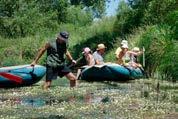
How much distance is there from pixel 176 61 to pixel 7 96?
5079 millimetres

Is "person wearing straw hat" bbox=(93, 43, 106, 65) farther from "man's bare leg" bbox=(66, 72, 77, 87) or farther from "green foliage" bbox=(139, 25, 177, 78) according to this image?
"man's bare leg" bbox=(66, 72, 77, 87)

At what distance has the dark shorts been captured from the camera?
17125mm

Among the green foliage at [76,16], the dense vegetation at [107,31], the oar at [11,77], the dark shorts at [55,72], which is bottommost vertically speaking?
the oar at [11,77]

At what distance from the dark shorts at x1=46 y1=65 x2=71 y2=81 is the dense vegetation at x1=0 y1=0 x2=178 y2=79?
9.91ft

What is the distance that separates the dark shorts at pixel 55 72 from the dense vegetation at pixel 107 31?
3.02 m

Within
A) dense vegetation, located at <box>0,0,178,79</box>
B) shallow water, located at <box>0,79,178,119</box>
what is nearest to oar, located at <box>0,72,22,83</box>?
shallow water, located at <box>0,79,178,119</box>

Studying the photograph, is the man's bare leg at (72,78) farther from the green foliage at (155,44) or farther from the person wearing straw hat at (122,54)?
the person wearing straw hat at (122,54)

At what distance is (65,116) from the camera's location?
36.8 feet

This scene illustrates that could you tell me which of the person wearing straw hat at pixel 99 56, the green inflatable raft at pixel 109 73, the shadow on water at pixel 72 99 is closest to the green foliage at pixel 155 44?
the green inflatable raft at pixel 109 73

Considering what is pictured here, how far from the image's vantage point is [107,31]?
1593 inches

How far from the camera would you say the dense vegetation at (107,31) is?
20.1 meters

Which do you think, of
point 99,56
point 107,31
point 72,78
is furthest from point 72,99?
point 107,31

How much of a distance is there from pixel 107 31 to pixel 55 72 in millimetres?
23377

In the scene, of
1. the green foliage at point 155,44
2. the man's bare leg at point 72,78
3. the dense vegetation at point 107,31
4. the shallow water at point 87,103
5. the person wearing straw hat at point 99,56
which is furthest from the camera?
the person wearing straw hat at point 99,56
